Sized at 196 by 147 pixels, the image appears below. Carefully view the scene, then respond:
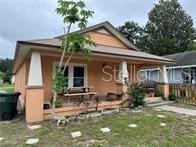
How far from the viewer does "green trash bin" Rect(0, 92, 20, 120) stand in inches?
330

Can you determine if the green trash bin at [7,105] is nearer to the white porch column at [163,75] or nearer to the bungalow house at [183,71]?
the white porch column at [163,75]

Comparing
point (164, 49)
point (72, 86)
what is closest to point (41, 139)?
point (72, 86)

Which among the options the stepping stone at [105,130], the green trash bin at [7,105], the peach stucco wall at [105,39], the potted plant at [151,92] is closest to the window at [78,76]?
the peach stucco wall at [105,39]

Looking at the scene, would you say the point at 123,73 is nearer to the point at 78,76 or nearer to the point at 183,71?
the point at 78,76

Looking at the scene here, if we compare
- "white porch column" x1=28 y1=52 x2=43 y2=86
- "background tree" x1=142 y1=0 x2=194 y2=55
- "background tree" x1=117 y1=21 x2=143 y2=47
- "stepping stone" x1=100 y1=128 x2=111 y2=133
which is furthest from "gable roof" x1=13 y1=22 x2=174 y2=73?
"background tree" x1=117 y1=21 x2=143 y2=47

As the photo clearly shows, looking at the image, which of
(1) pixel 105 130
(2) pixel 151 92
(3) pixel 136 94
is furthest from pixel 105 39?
(1) pixel 105 130

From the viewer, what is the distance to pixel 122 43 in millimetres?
15188

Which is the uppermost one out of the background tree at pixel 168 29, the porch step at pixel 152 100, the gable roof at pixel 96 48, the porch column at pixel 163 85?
the background tree at pixel 168 29

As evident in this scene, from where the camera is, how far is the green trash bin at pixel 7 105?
838 cm

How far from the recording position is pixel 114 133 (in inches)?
242

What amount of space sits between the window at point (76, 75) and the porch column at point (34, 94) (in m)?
3.35

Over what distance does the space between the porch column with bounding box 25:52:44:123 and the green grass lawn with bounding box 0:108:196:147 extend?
0.46 meters

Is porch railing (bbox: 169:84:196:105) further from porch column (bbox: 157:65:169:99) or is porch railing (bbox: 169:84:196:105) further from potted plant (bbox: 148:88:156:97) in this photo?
potted plant (bbox: 148:88:156:97)

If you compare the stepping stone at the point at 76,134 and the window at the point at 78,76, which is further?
the window at the point at 78,76
